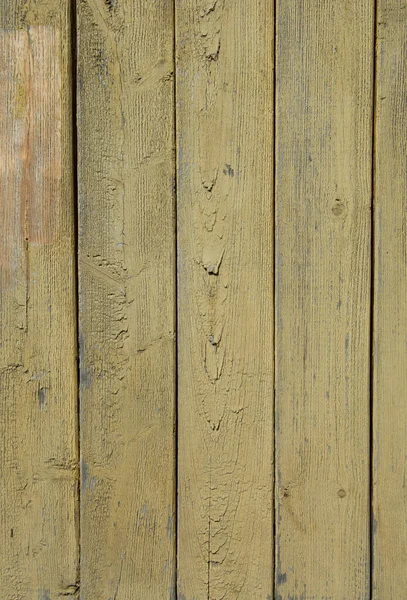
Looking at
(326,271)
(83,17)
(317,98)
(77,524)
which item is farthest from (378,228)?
(77,524)

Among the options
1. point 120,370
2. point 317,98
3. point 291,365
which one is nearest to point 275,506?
point 291,365

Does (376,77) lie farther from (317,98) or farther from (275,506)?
(275,506)

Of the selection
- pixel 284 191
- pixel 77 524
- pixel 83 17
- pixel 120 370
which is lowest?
pixel 77 524

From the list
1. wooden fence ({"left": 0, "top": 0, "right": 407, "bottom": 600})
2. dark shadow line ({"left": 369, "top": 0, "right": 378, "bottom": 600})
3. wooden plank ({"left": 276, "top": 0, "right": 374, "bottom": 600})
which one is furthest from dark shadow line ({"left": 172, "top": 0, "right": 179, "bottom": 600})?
dark shadow line ({"left": 369, "top": 0, "right": 378, "bottom": 600})

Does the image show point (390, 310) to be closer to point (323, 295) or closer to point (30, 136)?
point (323, 295)

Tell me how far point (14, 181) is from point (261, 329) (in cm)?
48

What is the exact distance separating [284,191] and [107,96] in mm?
336

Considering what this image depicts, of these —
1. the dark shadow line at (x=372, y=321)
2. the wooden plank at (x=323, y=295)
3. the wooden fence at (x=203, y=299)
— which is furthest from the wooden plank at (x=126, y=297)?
the dark shadow line at (x=372, y=321)

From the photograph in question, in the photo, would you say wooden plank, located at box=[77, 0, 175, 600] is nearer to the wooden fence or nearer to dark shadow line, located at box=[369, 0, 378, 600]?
the wooden fence

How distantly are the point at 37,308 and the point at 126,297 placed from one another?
0.15 m

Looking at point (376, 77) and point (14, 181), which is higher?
point (376, 77)

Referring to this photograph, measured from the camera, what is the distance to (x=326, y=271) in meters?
1.11

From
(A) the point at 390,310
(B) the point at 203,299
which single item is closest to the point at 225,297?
(B) the point at 203,299

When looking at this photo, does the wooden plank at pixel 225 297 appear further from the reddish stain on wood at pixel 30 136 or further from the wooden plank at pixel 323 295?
the reddish stain on wood at pixel 30 136
